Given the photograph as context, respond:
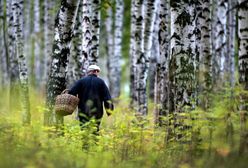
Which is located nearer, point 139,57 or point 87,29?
point 87,29

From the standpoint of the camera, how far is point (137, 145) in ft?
27.8

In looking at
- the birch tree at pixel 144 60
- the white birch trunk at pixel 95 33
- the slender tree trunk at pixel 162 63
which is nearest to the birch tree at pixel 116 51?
the birch tree at pixel 144 60

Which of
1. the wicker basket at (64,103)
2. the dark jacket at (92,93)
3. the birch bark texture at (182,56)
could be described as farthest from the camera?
the dark jacket at (92,93)

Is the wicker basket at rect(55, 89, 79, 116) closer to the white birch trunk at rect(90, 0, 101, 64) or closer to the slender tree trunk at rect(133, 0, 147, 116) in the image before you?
the white birch trunk at rect(90, 0, 101, 64)

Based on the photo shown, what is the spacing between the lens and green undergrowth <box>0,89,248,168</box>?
6.85 metres

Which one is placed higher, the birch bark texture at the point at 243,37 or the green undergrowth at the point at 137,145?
the birch bark texture at the point at 243,37

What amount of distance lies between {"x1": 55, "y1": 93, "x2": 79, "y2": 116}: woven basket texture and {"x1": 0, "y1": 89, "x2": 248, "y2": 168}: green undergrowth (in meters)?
1.11

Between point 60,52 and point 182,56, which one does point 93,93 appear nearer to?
point 60,52

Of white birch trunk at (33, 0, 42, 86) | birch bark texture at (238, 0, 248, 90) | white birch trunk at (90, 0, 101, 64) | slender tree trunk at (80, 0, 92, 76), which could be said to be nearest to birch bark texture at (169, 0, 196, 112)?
birch bark texture at (238, 0, 248, 90)

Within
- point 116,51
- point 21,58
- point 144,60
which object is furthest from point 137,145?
point 116,51

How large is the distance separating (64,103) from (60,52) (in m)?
1.20

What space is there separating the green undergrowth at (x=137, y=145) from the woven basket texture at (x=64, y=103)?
1.11 metres

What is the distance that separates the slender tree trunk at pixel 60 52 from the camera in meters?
10.9

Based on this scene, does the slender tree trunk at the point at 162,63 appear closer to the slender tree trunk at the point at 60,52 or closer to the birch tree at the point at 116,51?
the slender tree trunk at the point at 60,52
